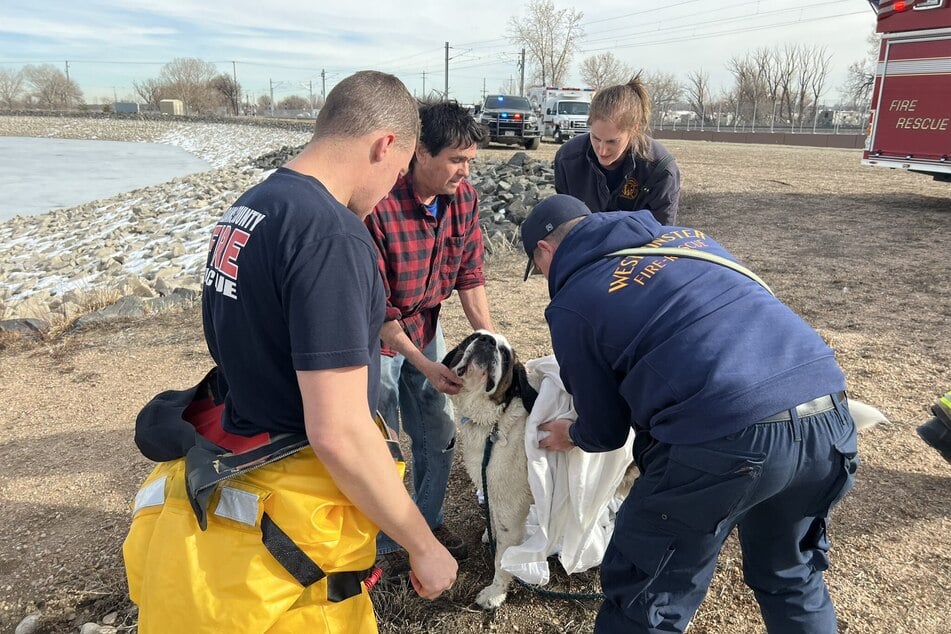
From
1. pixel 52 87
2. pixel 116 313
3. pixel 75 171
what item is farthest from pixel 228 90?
pixel 116 313

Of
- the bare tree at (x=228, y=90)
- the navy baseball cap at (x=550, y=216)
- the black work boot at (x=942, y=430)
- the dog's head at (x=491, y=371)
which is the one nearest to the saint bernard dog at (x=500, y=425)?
the dog's head at (x=491, y=371)

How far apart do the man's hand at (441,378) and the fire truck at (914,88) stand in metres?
10.8

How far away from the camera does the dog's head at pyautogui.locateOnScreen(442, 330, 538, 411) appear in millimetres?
3070

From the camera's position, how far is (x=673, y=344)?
1835mm

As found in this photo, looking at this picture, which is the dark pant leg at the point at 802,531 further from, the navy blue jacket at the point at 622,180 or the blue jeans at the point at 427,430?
the navy blue jacket at the point at 622,180

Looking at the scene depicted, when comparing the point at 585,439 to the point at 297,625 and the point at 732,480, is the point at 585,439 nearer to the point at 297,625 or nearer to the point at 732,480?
the point at 732,480

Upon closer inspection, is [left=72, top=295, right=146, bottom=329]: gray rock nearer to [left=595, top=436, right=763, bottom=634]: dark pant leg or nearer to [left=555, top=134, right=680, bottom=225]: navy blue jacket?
[left=555, top=134, right=680, bottom=225]: navy blue jacket

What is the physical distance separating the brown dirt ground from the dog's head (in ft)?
3.23

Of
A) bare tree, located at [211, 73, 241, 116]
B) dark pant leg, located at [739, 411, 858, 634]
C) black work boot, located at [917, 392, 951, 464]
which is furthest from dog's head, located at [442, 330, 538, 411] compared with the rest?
bare tree, located at [211, 73, 241, 116]

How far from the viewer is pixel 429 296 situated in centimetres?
310

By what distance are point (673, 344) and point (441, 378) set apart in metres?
1.40

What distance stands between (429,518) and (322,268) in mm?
2404

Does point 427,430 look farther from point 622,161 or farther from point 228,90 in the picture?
point 228,90

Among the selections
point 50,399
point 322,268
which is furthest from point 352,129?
point 50,399
